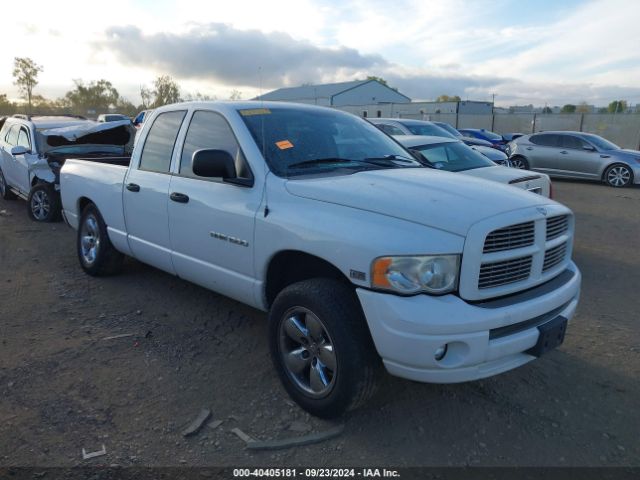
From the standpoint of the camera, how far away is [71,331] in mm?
4418

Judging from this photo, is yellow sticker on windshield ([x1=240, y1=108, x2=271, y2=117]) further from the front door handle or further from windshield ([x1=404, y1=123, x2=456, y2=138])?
windshield ([x1=404, y1=123, x2=456, y2=138])

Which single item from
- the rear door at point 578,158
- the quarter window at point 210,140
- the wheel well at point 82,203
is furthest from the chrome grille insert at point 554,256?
the rear door at point 578,158

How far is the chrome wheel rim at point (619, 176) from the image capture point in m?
14.2

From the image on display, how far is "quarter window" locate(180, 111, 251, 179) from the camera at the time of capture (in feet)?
12.1

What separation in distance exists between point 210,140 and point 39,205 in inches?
249

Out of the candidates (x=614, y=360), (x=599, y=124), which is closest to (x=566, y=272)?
(x=614, y=360)

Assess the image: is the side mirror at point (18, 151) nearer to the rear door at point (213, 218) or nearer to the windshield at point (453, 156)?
the rear door at point (213, 218)

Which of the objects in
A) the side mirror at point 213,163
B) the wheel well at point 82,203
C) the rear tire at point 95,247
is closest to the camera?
the side mirror at point 213,163

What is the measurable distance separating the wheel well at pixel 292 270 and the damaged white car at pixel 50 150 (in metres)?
5.87

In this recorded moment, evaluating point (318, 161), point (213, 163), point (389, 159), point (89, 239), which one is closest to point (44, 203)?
point (89, 239)

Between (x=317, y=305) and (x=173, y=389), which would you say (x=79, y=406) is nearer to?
(x=173, y=389)

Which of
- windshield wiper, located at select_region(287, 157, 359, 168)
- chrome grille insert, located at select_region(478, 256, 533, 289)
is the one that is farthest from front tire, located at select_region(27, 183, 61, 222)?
chrome grille insert, located at select_region(478, 256, 533, 289)

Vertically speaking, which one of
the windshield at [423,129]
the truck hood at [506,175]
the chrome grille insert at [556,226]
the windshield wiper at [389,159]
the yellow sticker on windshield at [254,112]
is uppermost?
the yellow sticker on windshield at [254,112]

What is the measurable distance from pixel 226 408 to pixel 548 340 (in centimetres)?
199
